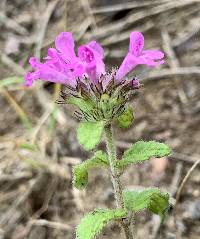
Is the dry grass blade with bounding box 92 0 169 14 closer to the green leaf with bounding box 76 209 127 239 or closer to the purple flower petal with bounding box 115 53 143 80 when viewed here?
the purple flower petal with bounding box 115 53 143 80

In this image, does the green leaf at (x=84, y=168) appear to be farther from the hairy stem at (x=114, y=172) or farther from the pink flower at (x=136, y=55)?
the pink flower at (x=136, y=55)

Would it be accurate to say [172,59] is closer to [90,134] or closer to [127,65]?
[127,65]

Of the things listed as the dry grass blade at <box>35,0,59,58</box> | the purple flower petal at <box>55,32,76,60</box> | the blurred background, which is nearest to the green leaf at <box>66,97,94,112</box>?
the purple flower petal at <box>55,32,76,60</box>

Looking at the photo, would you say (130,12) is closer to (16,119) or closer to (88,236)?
(16,119)

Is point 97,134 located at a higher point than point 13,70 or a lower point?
lower

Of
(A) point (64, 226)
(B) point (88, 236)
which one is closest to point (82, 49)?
(B) point (88, 236)

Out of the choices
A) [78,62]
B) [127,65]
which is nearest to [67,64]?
[78,62]

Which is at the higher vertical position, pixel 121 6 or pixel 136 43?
pixel 121 6
